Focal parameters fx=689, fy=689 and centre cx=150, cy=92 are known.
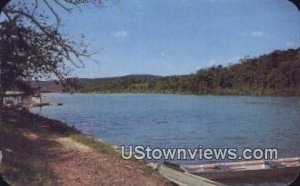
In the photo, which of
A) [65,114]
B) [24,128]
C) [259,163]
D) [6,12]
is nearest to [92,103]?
[65,114]

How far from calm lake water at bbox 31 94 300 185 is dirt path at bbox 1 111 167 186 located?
0.08 m

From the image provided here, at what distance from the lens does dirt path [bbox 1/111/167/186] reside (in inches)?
110

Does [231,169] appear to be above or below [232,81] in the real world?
below

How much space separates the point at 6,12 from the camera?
2754 millimetres

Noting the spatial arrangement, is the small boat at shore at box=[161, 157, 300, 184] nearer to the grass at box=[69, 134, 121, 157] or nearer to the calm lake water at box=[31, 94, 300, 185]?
the calm lake water at box=[31, 94, 300, 185]

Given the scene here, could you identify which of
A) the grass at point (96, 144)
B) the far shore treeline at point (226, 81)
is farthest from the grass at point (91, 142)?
the far shore treeline at point (226, 81)

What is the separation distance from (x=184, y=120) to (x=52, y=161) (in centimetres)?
57

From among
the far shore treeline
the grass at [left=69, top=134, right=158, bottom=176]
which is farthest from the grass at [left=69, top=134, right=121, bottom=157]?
the far shore treeline

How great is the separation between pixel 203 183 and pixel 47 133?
0.69 meters

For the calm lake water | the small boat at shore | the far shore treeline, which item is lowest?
the small boat at shore

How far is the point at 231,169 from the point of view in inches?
112

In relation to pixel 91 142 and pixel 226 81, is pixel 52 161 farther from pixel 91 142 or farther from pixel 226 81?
pixel 226 81

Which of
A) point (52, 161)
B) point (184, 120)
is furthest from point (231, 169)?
point (52, 161)

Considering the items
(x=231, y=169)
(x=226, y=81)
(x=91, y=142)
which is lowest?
(x=231, y=169)
